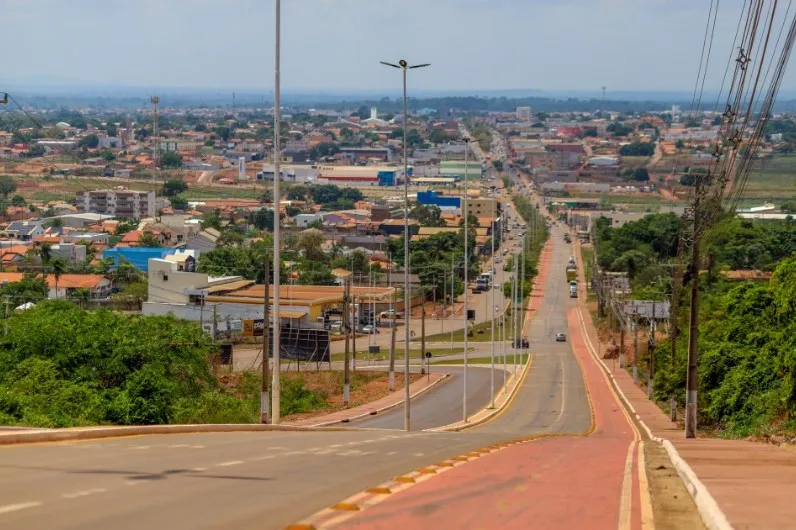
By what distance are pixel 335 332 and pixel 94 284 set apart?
2083cm

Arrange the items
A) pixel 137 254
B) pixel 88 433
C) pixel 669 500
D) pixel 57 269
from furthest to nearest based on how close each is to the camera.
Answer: pixel 137 254
pixel 57 269
pixel 88 433
pixel 669 500

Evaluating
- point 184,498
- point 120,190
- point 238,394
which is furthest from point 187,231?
point 184,498

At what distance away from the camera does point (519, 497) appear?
13594 mm

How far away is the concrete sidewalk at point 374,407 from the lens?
44.4 m

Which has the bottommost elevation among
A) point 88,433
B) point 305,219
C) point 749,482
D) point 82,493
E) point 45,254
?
point 305,219

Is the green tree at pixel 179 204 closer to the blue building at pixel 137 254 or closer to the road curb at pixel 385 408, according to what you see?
the blue building at pixel 137 254

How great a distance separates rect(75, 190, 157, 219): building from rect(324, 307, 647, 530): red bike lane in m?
167

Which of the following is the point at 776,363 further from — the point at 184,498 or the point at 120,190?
the point at 120,190

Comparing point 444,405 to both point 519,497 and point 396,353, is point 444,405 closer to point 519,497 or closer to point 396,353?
point 396,353

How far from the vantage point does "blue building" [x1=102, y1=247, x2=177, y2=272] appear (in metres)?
115

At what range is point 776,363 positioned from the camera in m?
37.4

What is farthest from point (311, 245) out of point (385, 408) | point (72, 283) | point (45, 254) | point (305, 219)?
point (385, 408)

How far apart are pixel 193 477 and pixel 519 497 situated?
399 cm

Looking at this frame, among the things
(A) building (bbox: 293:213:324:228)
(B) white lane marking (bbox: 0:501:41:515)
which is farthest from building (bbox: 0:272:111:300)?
(B) white lane marking (bbox: 0:501:41:515)
